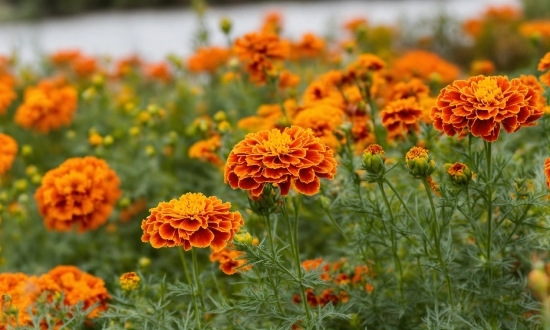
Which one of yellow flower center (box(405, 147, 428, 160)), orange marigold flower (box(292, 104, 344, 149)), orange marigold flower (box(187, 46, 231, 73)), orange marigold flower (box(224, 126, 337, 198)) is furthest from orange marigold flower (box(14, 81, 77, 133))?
yellow flower center (box(405, 147, 428, 160))

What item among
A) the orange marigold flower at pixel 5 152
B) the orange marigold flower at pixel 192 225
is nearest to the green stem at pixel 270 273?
the orange marigold flower at pixel 192 225

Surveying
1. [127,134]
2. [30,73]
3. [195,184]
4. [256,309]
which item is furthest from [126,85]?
[256,309]

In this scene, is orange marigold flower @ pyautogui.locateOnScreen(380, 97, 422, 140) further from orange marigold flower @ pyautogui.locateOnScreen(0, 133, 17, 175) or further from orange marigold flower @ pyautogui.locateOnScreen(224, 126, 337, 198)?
orange marigold flower @ pyautogui.locateOnScreen(0, 133, 17, 175)

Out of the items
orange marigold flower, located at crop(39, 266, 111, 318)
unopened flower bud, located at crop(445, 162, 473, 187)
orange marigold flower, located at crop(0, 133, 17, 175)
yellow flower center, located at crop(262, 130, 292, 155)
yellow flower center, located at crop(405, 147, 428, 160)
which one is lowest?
orange marigold flower, located at crop(39, 266, 111, 318)

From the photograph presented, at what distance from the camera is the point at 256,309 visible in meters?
1.80

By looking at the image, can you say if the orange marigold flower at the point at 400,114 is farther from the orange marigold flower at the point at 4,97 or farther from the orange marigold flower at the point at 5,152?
the orange marigold flower at the point at 4,97

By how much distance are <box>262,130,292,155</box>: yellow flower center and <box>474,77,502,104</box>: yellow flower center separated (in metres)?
0.44

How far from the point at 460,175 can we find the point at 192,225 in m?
0.63

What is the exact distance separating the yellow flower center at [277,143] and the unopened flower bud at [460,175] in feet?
1.29

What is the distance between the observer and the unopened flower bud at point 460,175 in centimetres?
174

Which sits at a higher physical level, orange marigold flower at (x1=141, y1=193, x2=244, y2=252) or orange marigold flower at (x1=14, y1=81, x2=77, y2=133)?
orange marigold flower at (x1=141, y1=193, x2=244, y2=252)

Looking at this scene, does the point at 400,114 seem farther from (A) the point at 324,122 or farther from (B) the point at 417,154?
(B) the point at 417,154

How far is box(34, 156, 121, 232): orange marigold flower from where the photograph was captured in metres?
2.45

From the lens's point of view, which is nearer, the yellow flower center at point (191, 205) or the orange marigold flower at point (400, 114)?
the yellow flower center at point (191, 205)
